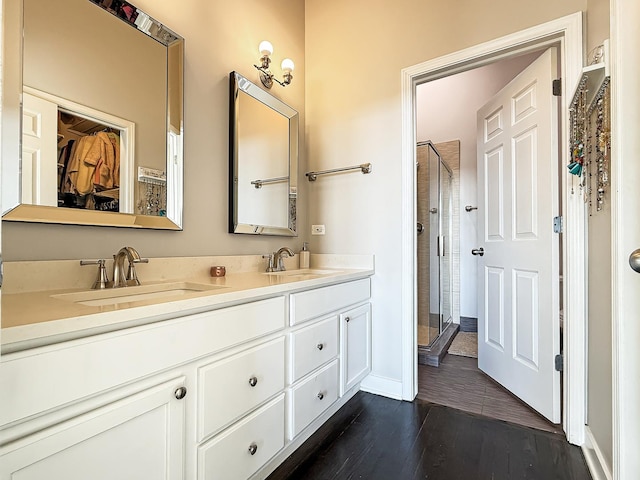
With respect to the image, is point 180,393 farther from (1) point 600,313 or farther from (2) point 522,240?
(2) point 522,240

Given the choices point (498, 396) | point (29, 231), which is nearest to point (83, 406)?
point (29, 231)

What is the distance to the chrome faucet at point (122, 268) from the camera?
1.24 metres

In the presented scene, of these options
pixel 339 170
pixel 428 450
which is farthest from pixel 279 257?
pixel 428 450

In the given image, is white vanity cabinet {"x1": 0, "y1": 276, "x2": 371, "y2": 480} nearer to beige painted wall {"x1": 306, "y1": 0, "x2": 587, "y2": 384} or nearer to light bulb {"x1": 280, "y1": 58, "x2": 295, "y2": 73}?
beige painted wall {"x1": 306, "y1": 0, "x2": 587, "y2": 384}

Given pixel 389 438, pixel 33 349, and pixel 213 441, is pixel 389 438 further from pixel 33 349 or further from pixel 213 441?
pixel 33 349

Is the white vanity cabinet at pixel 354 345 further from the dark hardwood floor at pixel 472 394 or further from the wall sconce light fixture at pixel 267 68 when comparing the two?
the wall sconce light fixture at pixel 267 68

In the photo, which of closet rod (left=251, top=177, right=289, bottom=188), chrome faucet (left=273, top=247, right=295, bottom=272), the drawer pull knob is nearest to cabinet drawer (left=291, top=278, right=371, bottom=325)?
chrome faucet (left=273, top=247, right=295, bottom=272)

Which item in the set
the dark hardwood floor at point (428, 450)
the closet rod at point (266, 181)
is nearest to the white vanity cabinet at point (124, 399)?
the dark hardwood floor at point (428, 450)

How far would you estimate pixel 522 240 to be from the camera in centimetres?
199

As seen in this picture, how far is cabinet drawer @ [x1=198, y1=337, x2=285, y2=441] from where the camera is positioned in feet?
3.49

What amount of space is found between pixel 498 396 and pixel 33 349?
2.33m

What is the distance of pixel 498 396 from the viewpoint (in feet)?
6.83

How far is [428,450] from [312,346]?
722 mm

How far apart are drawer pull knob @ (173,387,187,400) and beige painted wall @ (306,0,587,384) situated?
1.38 meters
